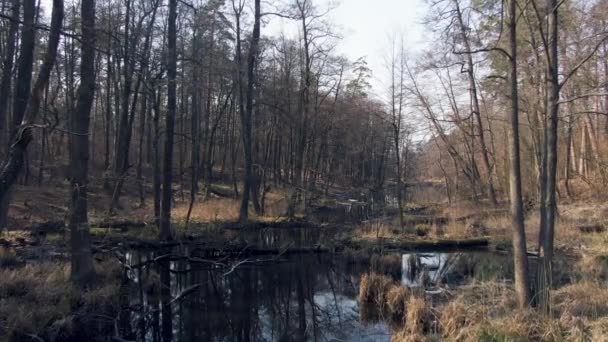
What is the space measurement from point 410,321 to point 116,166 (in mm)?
20557

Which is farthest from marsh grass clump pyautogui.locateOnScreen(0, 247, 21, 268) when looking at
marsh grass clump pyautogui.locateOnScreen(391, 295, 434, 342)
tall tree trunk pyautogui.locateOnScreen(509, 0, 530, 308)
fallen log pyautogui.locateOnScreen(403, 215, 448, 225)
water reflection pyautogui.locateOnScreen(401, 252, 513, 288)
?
fallen log pyautogui.locateOnScreen(403, 215, 448, 225)

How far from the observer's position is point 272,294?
12.0 meters

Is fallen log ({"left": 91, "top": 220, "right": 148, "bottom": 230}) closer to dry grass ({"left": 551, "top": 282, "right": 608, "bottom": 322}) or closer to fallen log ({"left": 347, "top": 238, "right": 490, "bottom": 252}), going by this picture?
fallen log ({"left": 347, "top": 238, "right": 490, "bottom": 252})

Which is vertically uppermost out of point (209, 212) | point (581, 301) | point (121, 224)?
point (209, 212)

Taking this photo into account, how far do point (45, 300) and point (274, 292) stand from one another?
527 cm

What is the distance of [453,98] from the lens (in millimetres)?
31688

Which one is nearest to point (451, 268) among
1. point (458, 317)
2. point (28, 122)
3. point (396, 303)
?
point (396, 303)

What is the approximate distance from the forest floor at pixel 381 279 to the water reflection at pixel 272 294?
72 centimetres

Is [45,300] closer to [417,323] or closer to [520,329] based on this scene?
[417,323]

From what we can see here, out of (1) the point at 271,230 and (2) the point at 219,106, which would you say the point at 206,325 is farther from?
(2) the point at 219,106

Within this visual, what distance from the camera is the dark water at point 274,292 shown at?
9.12 meters

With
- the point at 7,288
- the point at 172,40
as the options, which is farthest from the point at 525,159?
the point at 7,288

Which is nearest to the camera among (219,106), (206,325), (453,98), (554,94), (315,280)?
(206,325)

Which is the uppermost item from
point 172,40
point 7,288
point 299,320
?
point 172,40
